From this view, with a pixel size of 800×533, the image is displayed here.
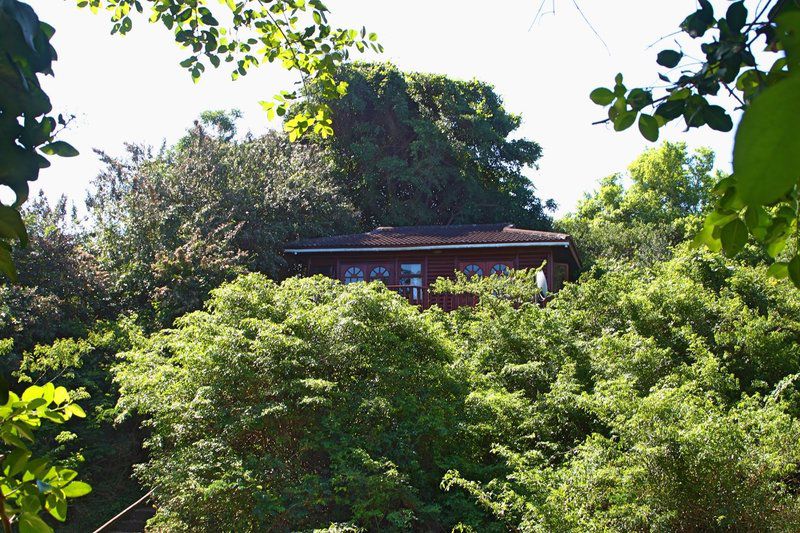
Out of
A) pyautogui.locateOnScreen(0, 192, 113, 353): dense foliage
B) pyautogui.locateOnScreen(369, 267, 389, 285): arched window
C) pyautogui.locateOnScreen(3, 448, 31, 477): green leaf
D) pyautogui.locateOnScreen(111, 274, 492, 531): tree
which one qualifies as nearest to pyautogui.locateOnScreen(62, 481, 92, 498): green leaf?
pyautogui.locateOnScreen(3, 448, 31, 477): green leaf

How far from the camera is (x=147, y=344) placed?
1246cm

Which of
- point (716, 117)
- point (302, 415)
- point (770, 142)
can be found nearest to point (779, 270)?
point (716, 117)

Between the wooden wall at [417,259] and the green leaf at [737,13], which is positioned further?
the wooden wall at [417,259]

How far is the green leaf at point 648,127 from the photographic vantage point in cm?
166

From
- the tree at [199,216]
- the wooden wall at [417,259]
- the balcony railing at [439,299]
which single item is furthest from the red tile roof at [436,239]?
the balcony railing at [439,299]

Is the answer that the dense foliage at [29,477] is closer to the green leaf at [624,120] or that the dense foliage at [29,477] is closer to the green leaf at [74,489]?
the green leaf at [74,489]

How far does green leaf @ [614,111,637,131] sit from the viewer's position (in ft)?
5.54

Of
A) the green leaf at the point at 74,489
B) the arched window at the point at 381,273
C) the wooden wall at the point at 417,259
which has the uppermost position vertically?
the wooden wall at the point at 417,259

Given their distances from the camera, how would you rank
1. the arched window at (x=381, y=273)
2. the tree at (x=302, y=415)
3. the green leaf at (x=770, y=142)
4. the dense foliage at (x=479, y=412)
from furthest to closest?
the arched window at (x=381, y=273) < the tree at (x=302, y=415) < the dense foliage at (x=479, y=412) < the green leaf at (x=770, y=142)

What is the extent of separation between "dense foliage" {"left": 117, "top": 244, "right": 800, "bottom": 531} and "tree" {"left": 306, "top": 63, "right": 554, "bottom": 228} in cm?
1813

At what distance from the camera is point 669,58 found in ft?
5.69

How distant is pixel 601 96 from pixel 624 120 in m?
0.14

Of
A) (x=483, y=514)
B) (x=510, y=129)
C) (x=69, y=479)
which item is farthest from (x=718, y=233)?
(x=510, y=129)

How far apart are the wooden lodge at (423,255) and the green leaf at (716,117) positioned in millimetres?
17779
